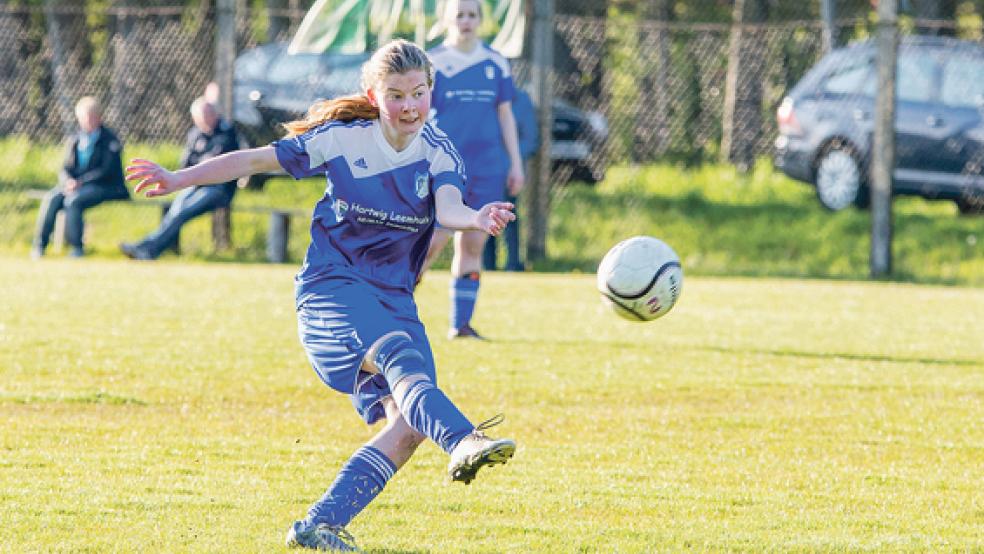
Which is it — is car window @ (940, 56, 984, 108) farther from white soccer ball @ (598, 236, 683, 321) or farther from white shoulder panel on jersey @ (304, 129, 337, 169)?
white shoulder panel on jersey @ (304, 129, 337, 169)

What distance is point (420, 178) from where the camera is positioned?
15.2 ft

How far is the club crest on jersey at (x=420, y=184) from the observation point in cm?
462

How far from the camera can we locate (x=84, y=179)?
50.1ft

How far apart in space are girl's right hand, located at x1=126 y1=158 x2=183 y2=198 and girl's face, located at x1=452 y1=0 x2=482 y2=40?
4.50m

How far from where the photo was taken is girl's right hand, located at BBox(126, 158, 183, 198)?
14.3 ft

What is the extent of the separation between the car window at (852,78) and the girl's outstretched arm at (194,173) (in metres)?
12.3

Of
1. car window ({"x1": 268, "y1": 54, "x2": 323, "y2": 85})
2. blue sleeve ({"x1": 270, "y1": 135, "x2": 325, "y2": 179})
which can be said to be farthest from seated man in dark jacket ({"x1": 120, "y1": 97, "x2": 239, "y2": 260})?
blue sleeve ({"x1": 270, "y1": 135, "x2": 325, "y2": 179})

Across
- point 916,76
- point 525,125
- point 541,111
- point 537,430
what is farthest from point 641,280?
point 916,76

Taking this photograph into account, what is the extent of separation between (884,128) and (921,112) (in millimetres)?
1737

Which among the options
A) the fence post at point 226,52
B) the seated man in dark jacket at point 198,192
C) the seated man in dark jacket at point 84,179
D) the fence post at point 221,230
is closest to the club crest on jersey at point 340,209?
the seated man in dark jacket at point 198,192

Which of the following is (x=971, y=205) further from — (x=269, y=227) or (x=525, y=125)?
(x=269, y=227)

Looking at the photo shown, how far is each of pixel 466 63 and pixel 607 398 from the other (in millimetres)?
2669

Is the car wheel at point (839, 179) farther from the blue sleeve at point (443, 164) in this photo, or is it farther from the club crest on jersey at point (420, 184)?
the club crest on jersey at point (420, 184)

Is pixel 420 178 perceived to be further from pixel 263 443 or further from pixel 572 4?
pixel 572 4
